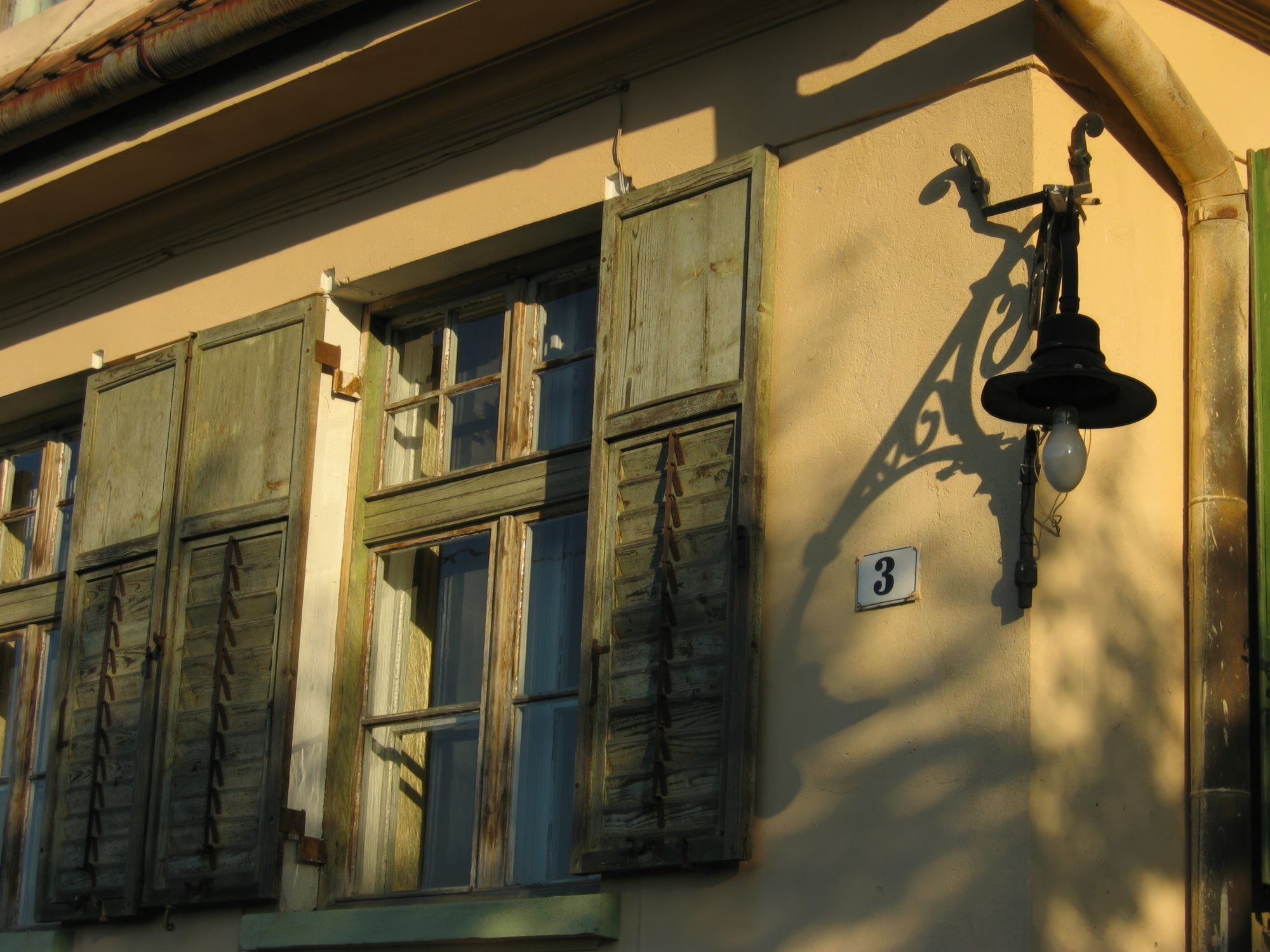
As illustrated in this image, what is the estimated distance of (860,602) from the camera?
529 centimetres

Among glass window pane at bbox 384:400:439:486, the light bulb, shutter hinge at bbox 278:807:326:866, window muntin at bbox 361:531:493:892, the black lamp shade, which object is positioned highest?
glass window pane at bbox 384:400:439:486

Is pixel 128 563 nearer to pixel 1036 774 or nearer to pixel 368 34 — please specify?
pixel 368 34

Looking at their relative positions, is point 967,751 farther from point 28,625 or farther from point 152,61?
point 28,625

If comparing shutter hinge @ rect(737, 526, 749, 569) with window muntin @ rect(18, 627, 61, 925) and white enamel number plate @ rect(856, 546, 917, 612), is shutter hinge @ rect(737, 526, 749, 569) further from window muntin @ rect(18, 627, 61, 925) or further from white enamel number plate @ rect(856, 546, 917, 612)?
window muntin @ rect(18, 627, 61, 925)

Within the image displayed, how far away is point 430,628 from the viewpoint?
671cm

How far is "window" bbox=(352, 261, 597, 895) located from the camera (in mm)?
6141

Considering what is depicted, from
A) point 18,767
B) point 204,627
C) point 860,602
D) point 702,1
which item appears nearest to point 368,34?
point 702,1

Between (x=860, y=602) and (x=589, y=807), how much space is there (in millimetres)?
951

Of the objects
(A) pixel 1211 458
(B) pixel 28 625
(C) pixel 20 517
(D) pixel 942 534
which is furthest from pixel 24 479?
(A) pixel 1211 458

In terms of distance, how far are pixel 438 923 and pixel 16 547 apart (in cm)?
326

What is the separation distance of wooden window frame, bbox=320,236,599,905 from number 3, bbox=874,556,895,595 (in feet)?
3.96

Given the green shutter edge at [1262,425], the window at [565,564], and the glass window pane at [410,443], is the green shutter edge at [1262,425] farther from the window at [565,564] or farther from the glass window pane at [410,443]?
the glass window pane at [410,443]

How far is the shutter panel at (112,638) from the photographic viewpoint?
6816 mm

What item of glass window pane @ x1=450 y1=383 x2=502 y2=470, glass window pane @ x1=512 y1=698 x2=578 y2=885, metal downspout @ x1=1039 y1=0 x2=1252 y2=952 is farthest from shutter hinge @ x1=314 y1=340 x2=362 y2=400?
Result: metal downspout @ x1=1039 y1=0 x2=1252 y2=952
